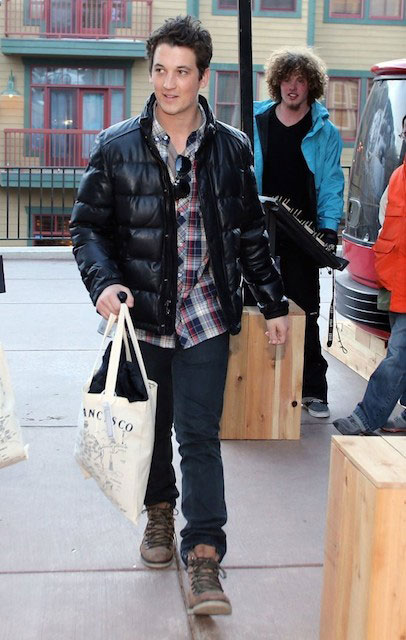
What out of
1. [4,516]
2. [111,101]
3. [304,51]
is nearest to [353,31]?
[111,101]

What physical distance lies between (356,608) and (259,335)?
2671 millimetres

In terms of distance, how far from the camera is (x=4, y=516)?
4.16m

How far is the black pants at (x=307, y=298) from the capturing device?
5.49 metres

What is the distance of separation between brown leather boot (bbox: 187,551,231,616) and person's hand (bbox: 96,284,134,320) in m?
0.89

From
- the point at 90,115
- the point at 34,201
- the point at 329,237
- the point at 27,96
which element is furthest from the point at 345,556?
the point at 34,201

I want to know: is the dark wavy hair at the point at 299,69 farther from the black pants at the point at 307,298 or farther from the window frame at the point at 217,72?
the window frame at the point at 217,72

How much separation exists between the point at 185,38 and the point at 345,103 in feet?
61.1

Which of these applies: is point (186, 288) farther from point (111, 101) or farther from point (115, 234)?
point (111, 101)

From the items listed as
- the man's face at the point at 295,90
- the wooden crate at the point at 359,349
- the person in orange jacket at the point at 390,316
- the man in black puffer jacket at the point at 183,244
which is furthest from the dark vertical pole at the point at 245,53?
the man in black puffer jacket at the point at 183,244

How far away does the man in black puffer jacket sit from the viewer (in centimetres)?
328

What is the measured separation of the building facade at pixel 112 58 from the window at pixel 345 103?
0.07 feet

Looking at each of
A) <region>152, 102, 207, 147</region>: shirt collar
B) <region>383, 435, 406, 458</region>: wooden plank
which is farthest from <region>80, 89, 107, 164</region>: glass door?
<region>383, 435, 406, 458</region>: wooden plank

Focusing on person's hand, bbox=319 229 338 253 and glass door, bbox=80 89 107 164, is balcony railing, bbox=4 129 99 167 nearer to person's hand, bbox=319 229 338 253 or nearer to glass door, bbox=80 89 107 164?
glass door, bbox=80 89 107 164

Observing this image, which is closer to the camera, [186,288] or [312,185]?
[186,288]
